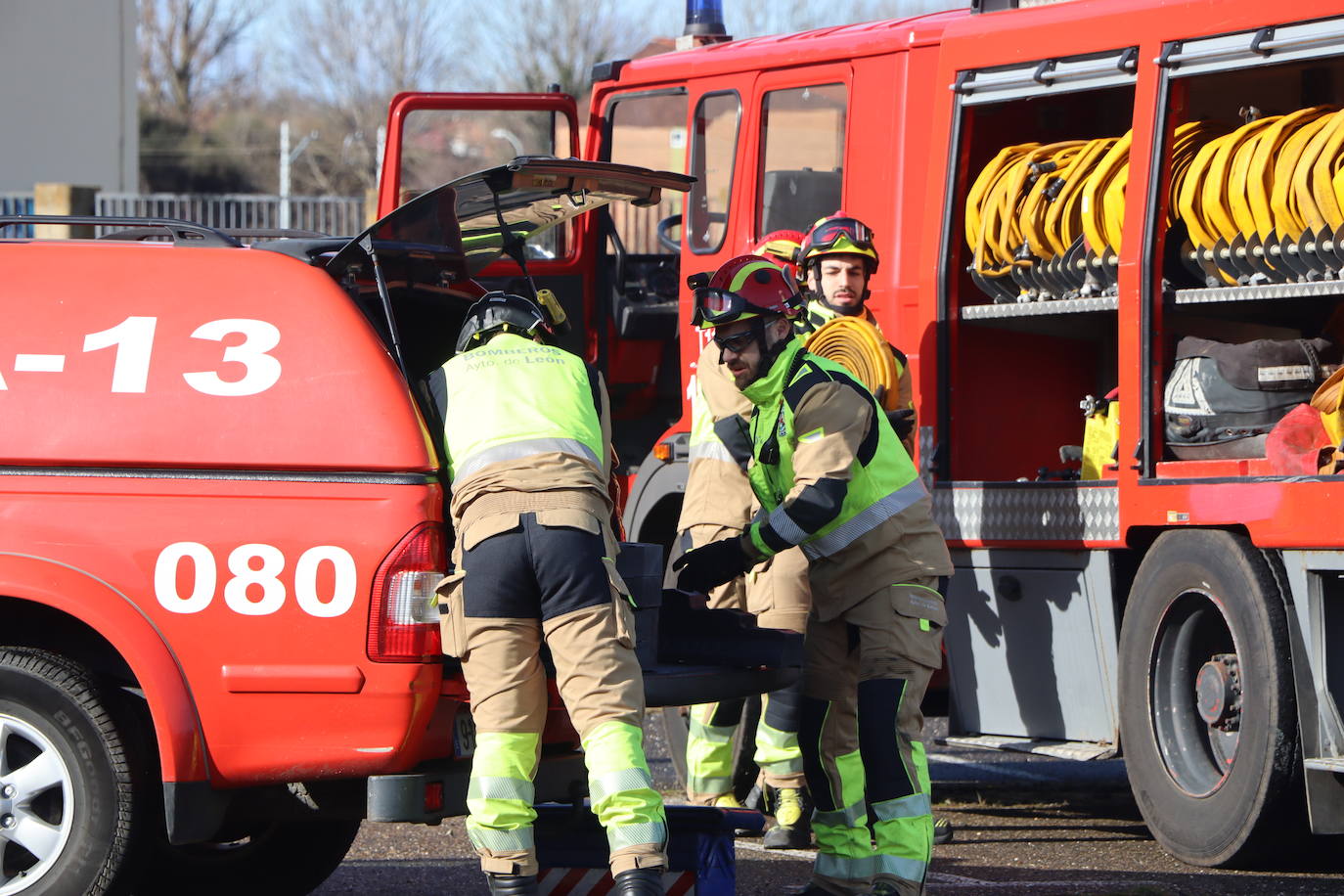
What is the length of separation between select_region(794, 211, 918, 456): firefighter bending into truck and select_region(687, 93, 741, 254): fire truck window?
4.19 ft

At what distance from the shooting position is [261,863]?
19.0 feet

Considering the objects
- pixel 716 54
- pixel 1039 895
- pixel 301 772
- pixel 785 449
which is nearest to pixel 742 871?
pixel 1039 895

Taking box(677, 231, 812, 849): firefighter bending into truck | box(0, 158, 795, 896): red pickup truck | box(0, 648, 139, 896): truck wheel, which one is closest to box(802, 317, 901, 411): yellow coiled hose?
box(677, 231, 812, 849): firefighter bending into truck

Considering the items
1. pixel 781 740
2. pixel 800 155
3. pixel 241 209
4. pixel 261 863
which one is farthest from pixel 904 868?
pixel 241 209

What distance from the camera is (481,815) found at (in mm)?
4699

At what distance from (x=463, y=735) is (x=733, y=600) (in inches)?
78.3

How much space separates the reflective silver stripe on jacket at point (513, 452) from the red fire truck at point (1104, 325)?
2.28m

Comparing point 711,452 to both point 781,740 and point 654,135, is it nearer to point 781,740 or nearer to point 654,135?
point 781,740

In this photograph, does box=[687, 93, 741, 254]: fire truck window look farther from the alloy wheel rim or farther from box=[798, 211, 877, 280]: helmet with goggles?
the alloy wheel rim

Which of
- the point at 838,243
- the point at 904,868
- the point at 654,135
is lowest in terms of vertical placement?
the point at 904,868

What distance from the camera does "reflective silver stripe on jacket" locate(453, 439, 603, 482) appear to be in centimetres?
486

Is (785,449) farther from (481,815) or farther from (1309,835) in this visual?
(1309,835)

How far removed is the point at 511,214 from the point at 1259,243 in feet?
7.85

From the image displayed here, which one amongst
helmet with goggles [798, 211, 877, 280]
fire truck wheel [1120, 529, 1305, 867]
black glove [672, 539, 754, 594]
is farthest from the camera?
helmet with goggles [798, 211, 877, 280]
